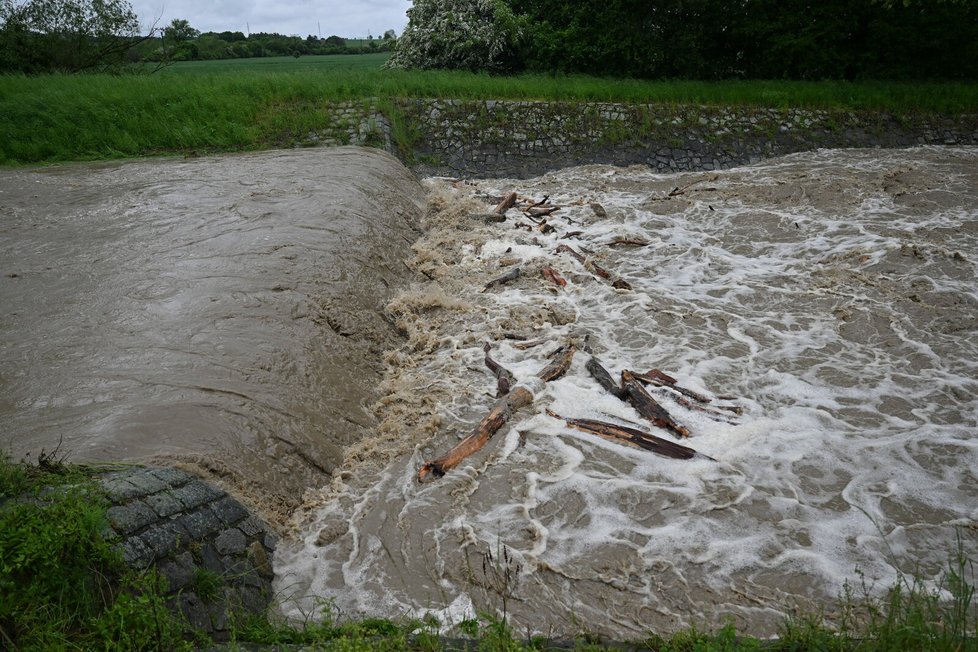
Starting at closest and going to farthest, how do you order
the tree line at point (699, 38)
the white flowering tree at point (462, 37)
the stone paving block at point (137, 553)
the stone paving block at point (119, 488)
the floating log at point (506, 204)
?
1. the stone paving block at point (137, 553)
2. the stone paving block at point (119, 488)
3. the floating log at point (506, 204)
4. the tree line at point (699, 38)
5. the white flowering tree at point (462, 37)

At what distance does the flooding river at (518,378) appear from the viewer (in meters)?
4.12

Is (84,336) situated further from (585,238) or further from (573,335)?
(585,238)

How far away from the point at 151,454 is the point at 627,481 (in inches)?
121

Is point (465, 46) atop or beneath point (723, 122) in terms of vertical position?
atop

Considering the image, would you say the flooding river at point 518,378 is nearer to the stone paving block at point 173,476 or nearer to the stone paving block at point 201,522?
A: the stone paving block at point 173,476

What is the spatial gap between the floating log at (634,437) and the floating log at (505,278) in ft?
10.7

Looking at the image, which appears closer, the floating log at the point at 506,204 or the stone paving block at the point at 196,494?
the stone paving block at the point at 196,494

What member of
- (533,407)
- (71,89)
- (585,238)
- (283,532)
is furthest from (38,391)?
(71,89)

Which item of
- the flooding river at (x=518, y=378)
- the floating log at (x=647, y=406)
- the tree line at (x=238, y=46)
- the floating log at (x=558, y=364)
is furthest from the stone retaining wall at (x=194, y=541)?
the tree line at (x=238, y=46)

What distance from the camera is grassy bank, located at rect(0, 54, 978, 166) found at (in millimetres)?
13180

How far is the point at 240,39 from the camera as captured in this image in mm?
35250

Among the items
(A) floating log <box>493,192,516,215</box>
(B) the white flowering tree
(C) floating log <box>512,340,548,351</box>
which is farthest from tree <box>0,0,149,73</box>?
(C) floating log <box>512,340,548,351</box>

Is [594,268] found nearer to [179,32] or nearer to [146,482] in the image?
[146,482]

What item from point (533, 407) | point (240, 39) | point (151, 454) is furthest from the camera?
point (240, 39)
